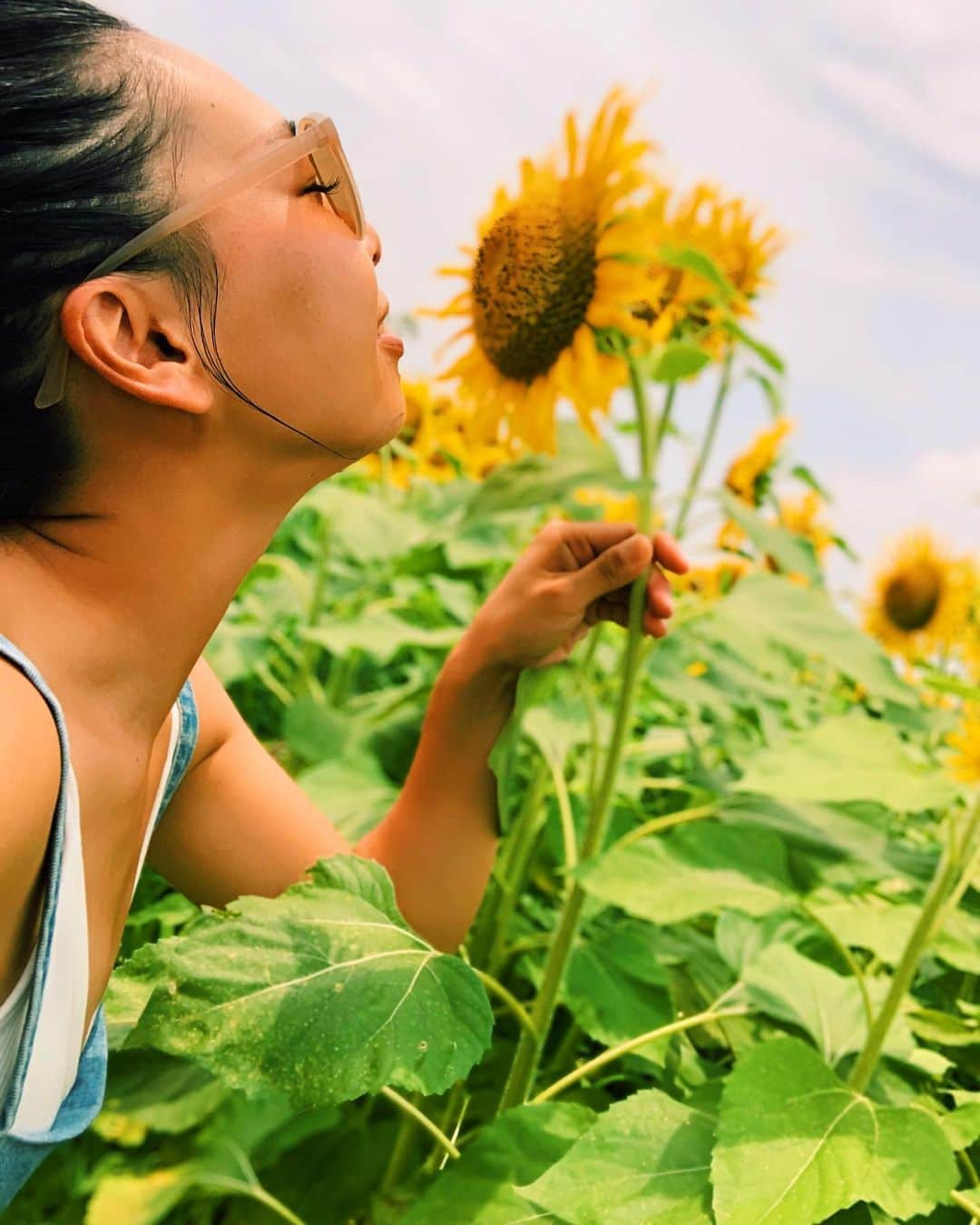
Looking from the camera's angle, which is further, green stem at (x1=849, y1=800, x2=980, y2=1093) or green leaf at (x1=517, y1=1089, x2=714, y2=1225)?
green stem at (x1=849, y1=800, x2=980, y2=1093)

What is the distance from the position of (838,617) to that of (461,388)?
1.23 ft

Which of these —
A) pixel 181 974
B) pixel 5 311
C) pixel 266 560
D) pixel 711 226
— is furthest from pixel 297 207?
pixel 266 560

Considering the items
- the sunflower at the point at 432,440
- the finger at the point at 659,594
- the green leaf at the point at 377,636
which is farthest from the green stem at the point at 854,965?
the sunflower at the point at 432,440

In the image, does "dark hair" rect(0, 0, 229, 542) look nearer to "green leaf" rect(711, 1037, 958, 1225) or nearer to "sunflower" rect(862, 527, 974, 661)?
"green leaf" rect(711, 1037, 958, 1225)

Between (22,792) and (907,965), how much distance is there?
0.58 m

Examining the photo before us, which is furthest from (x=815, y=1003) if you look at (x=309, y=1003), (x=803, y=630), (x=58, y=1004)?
(x=58, y=1004)

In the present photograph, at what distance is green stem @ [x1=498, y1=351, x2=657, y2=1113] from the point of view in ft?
3.18

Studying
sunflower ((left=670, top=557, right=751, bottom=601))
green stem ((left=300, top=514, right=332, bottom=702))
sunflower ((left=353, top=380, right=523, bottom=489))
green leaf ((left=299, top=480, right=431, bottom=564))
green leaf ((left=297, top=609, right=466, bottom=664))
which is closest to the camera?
green leaf ((left=297, top=609, right=466, bottom=664))

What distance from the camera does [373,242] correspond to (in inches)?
32.1

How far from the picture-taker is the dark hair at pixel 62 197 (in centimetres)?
66

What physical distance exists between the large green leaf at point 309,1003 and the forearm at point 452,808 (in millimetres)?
270

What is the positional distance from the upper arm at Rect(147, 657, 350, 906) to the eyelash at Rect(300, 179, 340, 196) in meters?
0.41

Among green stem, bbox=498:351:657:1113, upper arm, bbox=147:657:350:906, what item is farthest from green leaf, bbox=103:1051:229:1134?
green stem, bbox=498:351:657:1113

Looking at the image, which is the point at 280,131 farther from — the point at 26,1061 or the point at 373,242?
the point at 26,1061
